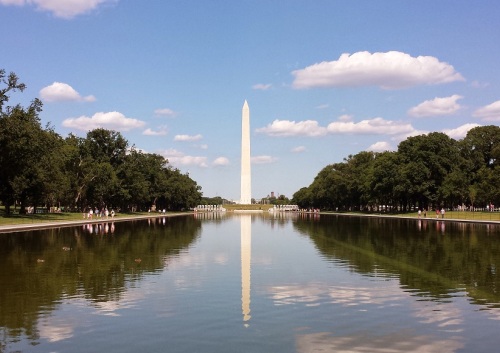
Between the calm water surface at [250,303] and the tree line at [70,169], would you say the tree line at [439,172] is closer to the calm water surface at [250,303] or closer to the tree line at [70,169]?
the tree line at [70,169]

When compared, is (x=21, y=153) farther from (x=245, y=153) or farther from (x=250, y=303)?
(x=245, y=153)

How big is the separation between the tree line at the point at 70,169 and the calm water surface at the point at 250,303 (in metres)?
34.6

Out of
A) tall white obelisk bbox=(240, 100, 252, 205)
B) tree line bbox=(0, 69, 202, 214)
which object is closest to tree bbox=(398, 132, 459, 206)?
tall white obelisk bbox=(240, 100, 252, 205)

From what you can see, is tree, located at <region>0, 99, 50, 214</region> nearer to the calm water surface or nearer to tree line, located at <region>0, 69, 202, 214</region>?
tree line, located at <region>0, 69, 202, 214</region>

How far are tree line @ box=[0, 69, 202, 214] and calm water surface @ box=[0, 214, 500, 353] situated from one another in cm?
3462

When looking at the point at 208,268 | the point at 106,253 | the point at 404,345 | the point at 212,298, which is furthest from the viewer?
the point at 106,253

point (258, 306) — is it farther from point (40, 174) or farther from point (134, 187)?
point (134, 187)

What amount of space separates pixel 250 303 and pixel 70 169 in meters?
81.4

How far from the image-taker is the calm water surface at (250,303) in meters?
10.1

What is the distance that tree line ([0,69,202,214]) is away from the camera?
56188mm

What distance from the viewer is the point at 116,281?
56.7 feet

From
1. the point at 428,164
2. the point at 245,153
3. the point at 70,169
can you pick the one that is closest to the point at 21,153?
the point at 70,169

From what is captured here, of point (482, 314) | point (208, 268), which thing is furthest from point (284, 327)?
point (208, 268)

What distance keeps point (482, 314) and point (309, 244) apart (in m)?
20.8
